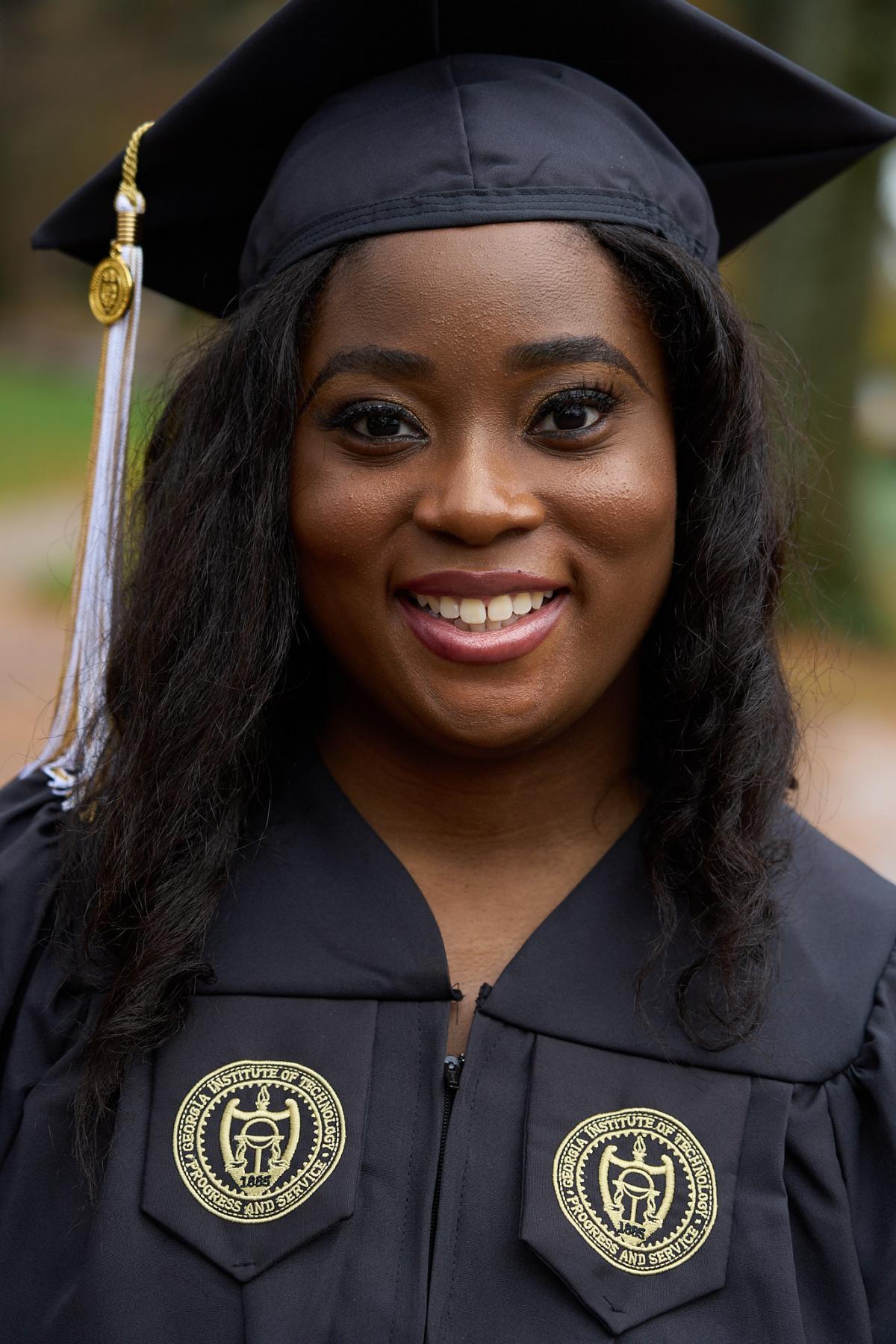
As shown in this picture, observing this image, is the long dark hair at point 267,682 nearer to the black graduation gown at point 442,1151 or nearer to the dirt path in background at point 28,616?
the black graduation gown at point 442,1151

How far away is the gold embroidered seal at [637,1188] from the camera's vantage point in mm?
1730

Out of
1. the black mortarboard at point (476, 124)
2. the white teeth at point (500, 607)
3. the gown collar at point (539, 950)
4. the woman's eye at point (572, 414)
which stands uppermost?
the black mortarboard at point (476, 124)

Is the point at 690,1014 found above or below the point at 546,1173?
above

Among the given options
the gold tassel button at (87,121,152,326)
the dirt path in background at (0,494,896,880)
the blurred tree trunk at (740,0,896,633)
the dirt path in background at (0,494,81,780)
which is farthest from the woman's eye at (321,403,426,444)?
the blurred tree trunk at (740,0,896,633)

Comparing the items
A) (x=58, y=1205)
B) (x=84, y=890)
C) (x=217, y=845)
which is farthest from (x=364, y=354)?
(x=58, y=1205)

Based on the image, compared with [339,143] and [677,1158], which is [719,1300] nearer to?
[677,1158]

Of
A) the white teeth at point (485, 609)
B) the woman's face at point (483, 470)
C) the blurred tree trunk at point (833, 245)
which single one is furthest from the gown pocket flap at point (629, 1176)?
the blurred tree trunk at point (833, 245)

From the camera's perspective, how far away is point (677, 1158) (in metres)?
1.77

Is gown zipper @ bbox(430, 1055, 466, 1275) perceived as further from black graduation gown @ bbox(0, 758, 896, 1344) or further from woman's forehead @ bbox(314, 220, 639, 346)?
woman's forehead @ bbox(314, 220, 639, 346)

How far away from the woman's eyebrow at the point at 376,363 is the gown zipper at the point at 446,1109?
0.93m

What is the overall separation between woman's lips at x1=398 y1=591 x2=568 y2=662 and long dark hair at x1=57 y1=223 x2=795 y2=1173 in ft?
0.82

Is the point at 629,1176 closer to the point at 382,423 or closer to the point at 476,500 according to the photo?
the point at 476,500

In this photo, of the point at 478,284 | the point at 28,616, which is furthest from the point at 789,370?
the point at 28,616

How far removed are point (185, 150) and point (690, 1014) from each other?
150 cm
